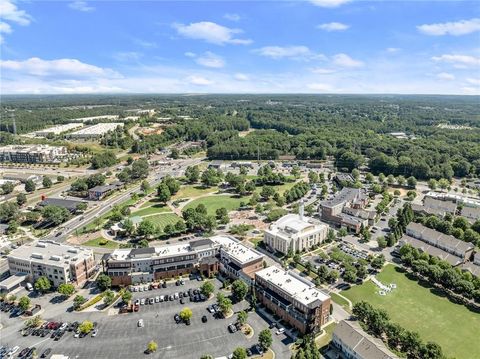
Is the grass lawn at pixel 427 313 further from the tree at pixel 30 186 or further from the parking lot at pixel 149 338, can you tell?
the tree at pixel 30 186

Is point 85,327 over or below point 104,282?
below

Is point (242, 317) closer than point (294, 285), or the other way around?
point (242, 317)

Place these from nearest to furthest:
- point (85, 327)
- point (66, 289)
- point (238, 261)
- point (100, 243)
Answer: point (85, 327), point (66, 289), point (238, 261), point (100, 243)

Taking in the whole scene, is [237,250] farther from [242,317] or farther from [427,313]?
[427,313]

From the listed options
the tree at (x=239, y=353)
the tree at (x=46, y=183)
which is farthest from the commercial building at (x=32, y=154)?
the tree at (x=239, y=353)

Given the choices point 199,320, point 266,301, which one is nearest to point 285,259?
point 266,301

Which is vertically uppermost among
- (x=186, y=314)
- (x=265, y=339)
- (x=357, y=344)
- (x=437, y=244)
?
(x=437, y=244)

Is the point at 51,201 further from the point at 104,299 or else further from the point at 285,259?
the point at 285,259

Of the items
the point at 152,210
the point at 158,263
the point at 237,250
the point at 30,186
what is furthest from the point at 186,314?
the point at 30,186
